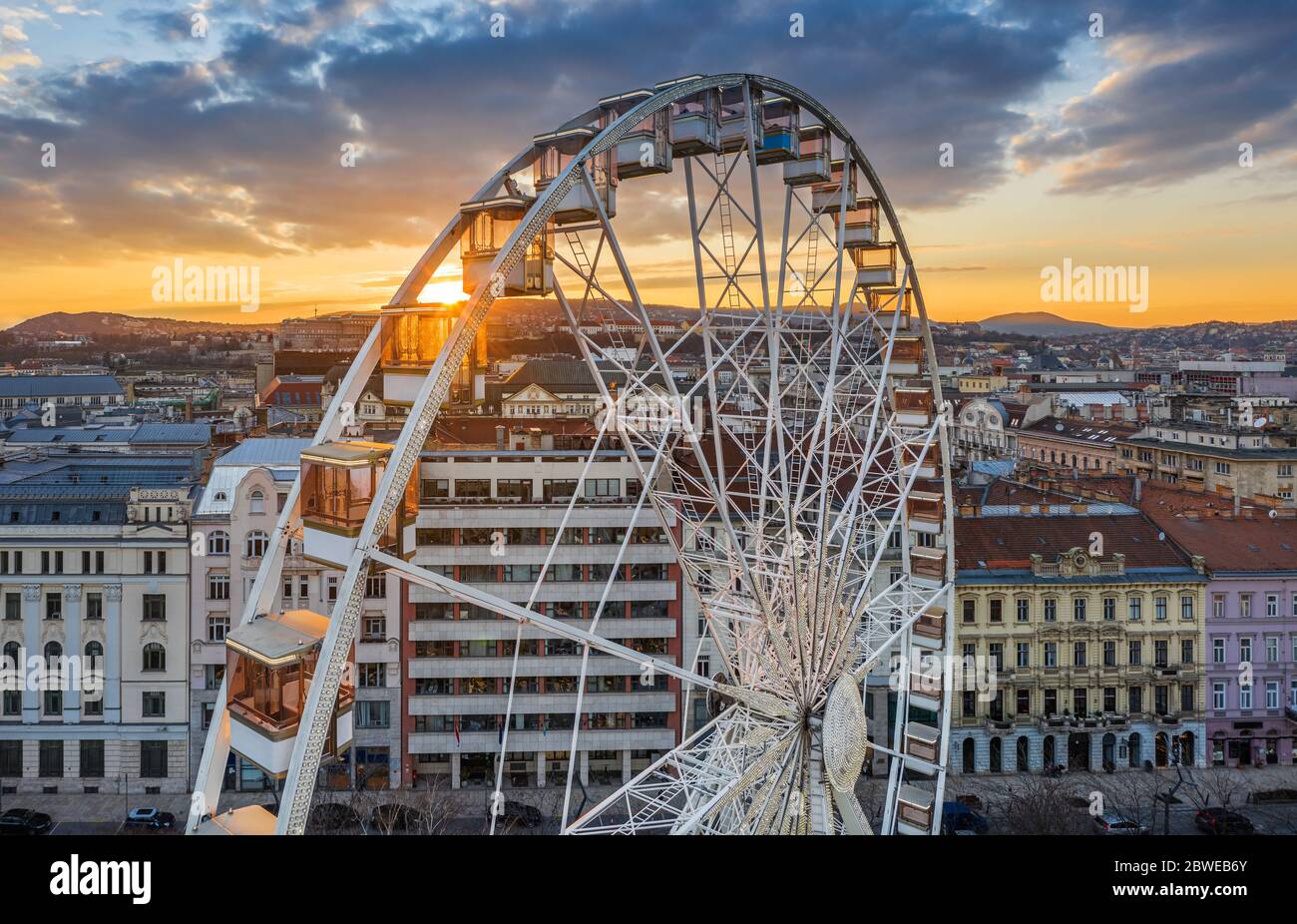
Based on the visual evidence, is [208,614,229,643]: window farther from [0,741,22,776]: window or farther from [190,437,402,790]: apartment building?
[0,741,22,776]: window

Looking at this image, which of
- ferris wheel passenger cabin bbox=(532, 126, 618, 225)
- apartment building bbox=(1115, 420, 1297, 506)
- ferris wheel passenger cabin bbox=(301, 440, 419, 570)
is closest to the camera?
ferris wheel passenger cabin bbox=(301, 440, 419, 570)

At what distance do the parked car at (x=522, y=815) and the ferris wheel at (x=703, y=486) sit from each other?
8.23 meters

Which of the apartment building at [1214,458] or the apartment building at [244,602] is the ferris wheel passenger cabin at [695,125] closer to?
the apartment building at [244,602]

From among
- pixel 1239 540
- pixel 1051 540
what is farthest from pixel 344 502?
pixel 1239 540

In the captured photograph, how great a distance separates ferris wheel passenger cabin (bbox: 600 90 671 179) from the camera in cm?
980

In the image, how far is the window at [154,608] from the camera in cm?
2719

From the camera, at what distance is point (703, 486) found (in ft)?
46.3

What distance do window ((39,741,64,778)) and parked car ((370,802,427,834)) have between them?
7.81 metres

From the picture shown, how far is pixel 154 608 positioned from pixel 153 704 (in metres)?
2.31

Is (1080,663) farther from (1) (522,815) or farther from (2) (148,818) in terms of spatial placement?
(2) (148,818)

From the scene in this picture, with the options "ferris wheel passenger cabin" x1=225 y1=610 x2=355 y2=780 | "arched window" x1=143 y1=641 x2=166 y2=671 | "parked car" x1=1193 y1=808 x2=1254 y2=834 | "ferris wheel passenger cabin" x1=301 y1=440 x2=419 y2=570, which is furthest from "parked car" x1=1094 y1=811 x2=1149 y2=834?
"arched window" x1=143 y1=641 x2=166 y2=671
